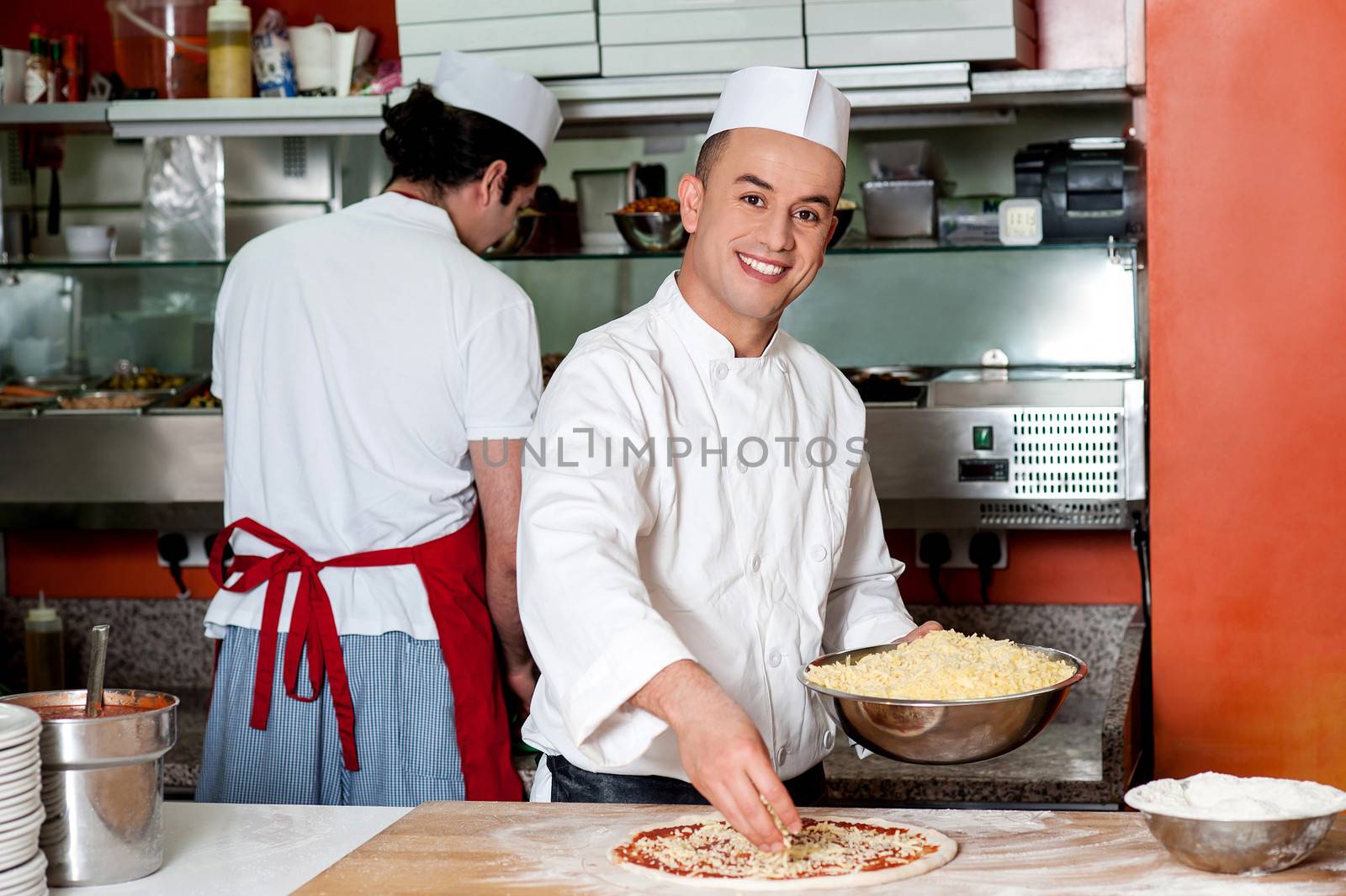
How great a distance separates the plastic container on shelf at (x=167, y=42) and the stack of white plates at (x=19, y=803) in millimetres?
1831

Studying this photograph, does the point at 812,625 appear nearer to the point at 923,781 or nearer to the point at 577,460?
the point at 577,460

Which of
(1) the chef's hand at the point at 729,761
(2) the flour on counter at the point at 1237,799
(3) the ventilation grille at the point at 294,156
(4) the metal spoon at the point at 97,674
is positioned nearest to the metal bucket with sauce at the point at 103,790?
(4) the metal spoon at the point at 97,674

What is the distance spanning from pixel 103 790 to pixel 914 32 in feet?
5.75

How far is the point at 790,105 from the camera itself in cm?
168

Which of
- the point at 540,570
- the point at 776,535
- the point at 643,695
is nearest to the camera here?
the point at 643,695

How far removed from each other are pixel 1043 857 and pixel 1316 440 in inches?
45.9

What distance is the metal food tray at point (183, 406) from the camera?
8.83 ft

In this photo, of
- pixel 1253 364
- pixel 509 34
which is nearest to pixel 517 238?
pixel 509 34

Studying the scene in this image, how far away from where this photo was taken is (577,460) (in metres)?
1.51

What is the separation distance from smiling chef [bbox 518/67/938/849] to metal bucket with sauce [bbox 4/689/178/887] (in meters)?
0.39

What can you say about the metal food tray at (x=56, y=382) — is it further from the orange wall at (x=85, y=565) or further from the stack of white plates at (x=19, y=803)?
the stack of white plates at (x=19, y=803)

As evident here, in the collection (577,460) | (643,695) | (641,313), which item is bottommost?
(643,695)

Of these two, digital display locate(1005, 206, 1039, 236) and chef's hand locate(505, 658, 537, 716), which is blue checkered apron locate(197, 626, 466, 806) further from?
digital display locate(1005, 206, 1039, 236)

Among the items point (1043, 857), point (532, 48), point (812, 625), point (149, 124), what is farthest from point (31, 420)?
point (1043, 857)
